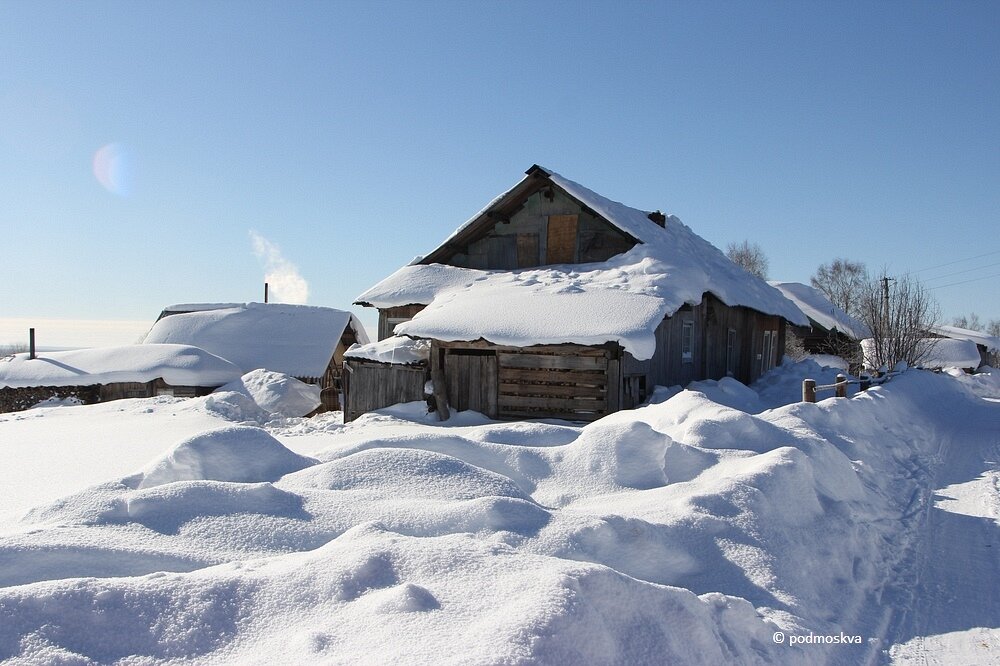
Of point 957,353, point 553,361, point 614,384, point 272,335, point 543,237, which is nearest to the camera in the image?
point 614,384

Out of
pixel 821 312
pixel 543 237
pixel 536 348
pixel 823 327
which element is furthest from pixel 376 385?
pixel 821 312

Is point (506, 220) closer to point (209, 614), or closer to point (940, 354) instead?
point (209, 614)

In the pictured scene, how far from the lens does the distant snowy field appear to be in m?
2.90

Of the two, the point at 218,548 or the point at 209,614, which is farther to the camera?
the point at 218,548

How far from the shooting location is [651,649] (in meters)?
3.08

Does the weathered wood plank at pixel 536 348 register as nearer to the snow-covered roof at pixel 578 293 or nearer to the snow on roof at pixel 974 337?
the snow-covered roof at pixel 578 293

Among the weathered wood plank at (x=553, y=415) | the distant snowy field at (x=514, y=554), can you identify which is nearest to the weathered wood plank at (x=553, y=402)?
the weathered wood plank at (x=553, y=415)

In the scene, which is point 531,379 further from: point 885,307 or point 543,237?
point 885,307

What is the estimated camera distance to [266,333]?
109 feet

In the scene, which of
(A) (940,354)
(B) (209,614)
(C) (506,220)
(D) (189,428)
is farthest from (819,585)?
(A) (940,354)

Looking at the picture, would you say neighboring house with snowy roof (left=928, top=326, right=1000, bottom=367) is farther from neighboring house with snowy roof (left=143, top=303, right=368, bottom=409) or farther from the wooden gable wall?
neighboring house with snowy roof (left=143, top=303, right=368, bottom=409)

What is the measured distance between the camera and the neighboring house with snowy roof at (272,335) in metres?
31.1

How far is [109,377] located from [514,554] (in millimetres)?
27446

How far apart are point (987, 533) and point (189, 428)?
14.2m
